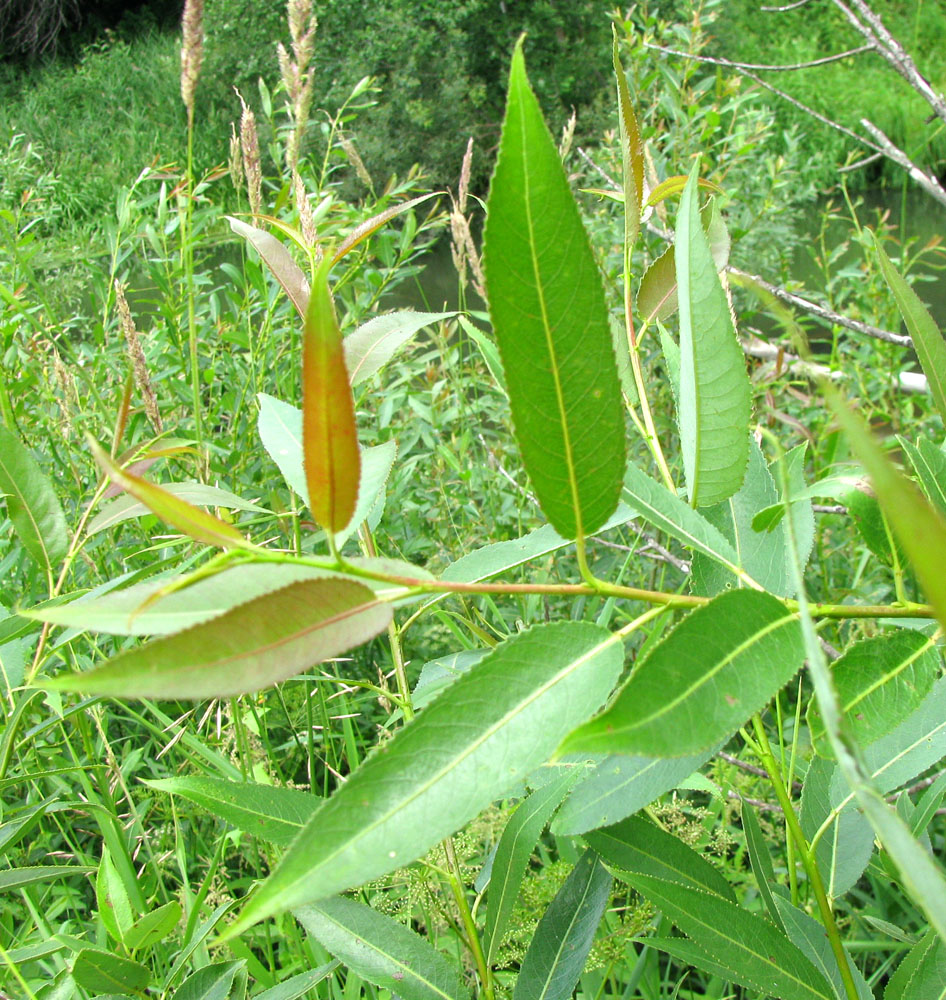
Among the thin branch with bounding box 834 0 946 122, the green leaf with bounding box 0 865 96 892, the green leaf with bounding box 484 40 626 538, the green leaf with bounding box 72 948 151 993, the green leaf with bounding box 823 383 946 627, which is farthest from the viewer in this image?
the thin branch with bounding box 834 0 946 122

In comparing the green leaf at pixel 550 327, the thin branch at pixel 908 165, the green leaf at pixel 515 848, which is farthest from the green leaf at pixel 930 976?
the thin branch at pixel 908 165

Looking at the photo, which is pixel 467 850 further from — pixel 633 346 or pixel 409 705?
pixel 633 346

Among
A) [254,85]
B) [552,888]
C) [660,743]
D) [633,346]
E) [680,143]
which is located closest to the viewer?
[660,743]

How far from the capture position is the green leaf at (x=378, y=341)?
1.91 feet

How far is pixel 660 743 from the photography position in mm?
269

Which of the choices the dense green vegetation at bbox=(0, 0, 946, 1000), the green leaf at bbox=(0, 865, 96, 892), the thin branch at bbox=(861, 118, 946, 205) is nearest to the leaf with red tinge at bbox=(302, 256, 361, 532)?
the dense green vegetation at bbox=(0, 0, 946, 1000)

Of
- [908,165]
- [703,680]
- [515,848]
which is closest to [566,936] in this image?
[515,848]

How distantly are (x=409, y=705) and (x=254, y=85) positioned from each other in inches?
429

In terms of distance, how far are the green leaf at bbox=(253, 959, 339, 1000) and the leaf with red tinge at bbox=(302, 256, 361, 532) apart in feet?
1.27

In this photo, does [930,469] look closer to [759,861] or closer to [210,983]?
[759,861]

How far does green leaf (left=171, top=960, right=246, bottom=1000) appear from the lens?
0.55 m

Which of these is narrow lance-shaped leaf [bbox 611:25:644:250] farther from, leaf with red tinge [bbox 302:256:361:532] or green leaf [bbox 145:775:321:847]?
green leaf [bbox 145:775:321:847]

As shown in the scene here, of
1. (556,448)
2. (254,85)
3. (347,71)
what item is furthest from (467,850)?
(254,85)

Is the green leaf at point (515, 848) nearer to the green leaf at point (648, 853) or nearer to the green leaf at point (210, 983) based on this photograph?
the green leaf at point (648, 853)
